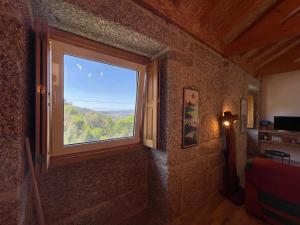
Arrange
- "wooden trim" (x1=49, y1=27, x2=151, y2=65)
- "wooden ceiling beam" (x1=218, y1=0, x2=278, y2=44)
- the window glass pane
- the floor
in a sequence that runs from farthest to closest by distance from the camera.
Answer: "wooden ceiling beam" (x1=218, y1=0, x2=278, y2=44) < the floor < the window glass pane < "wooden trim" (x1=49, y1=27, x2=151, y2=65)

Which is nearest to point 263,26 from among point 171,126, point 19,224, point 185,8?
point 185,8

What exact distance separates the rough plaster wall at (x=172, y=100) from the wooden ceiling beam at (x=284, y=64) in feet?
6.89

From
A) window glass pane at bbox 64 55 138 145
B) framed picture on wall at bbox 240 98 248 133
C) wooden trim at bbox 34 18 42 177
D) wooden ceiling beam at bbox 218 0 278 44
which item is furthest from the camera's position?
framed picture on wall at bbox 240 98 248 133

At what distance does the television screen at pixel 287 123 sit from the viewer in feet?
12.5

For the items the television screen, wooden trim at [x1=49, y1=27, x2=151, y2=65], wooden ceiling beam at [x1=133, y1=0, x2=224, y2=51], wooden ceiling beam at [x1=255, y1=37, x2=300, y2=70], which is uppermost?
wooden ceiling beam at [x1=255, y1=37, x2=300, y2=70]

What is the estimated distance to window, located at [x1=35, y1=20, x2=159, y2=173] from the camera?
38.8 inches

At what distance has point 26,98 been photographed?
3.11 ft

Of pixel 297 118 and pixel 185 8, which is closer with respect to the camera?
pixel 185 8

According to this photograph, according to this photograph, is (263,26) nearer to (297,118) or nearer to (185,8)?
(185,8)

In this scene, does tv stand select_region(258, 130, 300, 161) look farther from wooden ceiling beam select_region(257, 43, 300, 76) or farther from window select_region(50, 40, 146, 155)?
window select_region(50, 40, 146, 155)

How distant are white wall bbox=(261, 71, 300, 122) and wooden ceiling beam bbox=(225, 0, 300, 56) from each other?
2732 millimetres

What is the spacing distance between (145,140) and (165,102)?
1.84 feet

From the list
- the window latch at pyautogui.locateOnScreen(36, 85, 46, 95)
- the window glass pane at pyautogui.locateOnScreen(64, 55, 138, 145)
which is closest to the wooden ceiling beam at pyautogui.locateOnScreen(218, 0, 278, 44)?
the window glass pane at pyautogui.locateOnScreen(64, 55, 138, 145)

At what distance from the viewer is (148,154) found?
196 cm
